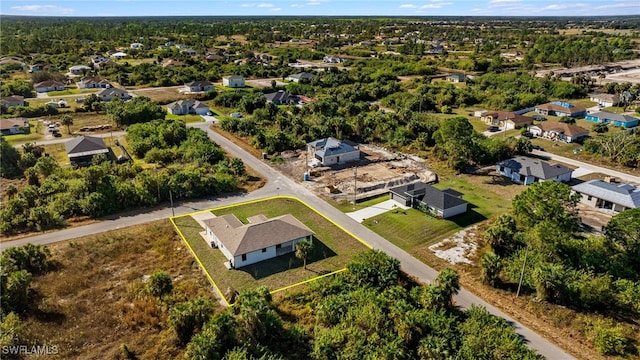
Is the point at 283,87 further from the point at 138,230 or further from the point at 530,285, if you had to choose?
the point at 530,285

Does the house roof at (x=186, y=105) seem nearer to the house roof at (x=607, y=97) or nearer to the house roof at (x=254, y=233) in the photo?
the house roof at (x=254, y=233)

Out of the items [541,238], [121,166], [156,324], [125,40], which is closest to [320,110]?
[121,166]

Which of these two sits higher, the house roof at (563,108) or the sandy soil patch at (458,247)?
the house roof at (563,108)

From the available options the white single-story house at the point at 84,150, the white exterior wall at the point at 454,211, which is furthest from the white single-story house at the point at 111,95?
the white exterior wall at the point at 454,211

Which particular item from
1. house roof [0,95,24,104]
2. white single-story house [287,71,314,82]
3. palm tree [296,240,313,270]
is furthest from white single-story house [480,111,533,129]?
house roof [0,95,24,104]

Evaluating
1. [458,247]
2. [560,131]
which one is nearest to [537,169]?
[458,247]

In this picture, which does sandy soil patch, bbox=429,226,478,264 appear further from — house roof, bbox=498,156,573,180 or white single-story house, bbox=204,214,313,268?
house roof, bbox=498,156,573,180

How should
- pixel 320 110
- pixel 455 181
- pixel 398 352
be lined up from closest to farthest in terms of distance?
pixel 398 352 → pixel 455 181 → pixel 320 110
